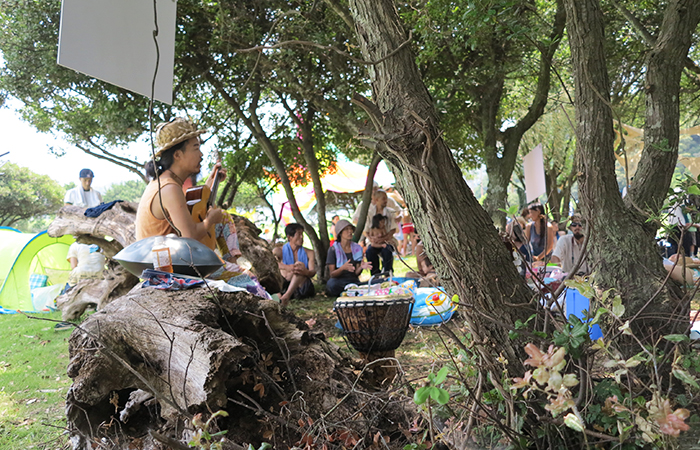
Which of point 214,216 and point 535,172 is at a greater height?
point 535,172

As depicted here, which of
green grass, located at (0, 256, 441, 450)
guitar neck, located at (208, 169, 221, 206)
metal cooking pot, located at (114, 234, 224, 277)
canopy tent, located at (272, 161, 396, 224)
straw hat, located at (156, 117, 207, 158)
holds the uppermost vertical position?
canopy tent, located at (272, 161, 396, 224)

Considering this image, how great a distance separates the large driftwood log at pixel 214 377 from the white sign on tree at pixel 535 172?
9081mm

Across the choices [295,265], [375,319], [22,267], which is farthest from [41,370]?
[22,267]

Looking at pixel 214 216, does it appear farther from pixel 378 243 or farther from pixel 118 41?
pixel 378 243

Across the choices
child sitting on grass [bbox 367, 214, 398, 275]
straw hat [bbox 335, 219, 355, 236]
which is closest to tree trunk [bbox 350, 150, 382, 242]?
child sitting on grass [bbox 367, 214, 398, 275]

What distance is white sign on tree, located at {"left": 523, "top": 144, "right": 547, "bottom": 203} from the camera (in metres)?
10.8

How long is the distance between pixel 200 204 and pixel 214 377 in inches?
63.0

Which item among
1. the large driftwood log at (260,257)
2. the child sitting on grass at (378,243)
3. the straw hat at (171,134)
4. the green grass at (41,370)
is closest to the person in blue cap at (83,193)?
the green grass at (41,370)

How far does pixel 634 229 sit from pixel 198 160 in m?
2.71

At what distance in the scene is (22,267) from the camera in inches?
348

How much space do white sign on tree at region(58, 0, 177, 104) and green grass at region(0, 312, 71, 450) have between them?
1760 mm

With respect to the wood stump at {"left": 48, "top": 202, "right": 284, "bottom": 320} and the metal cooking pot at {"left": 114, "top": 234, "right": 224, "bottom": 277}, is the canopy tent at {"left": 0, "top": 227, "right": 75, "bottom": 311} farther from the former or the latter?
the metal cooking pot at {"left": 114, "top": 234, "right": 224, "bottom": 277}

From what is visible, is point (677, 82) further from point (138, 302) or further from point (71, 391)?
point (71, 391)

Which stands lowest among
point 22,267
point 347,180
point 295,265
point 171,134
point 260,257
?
point 295,265
